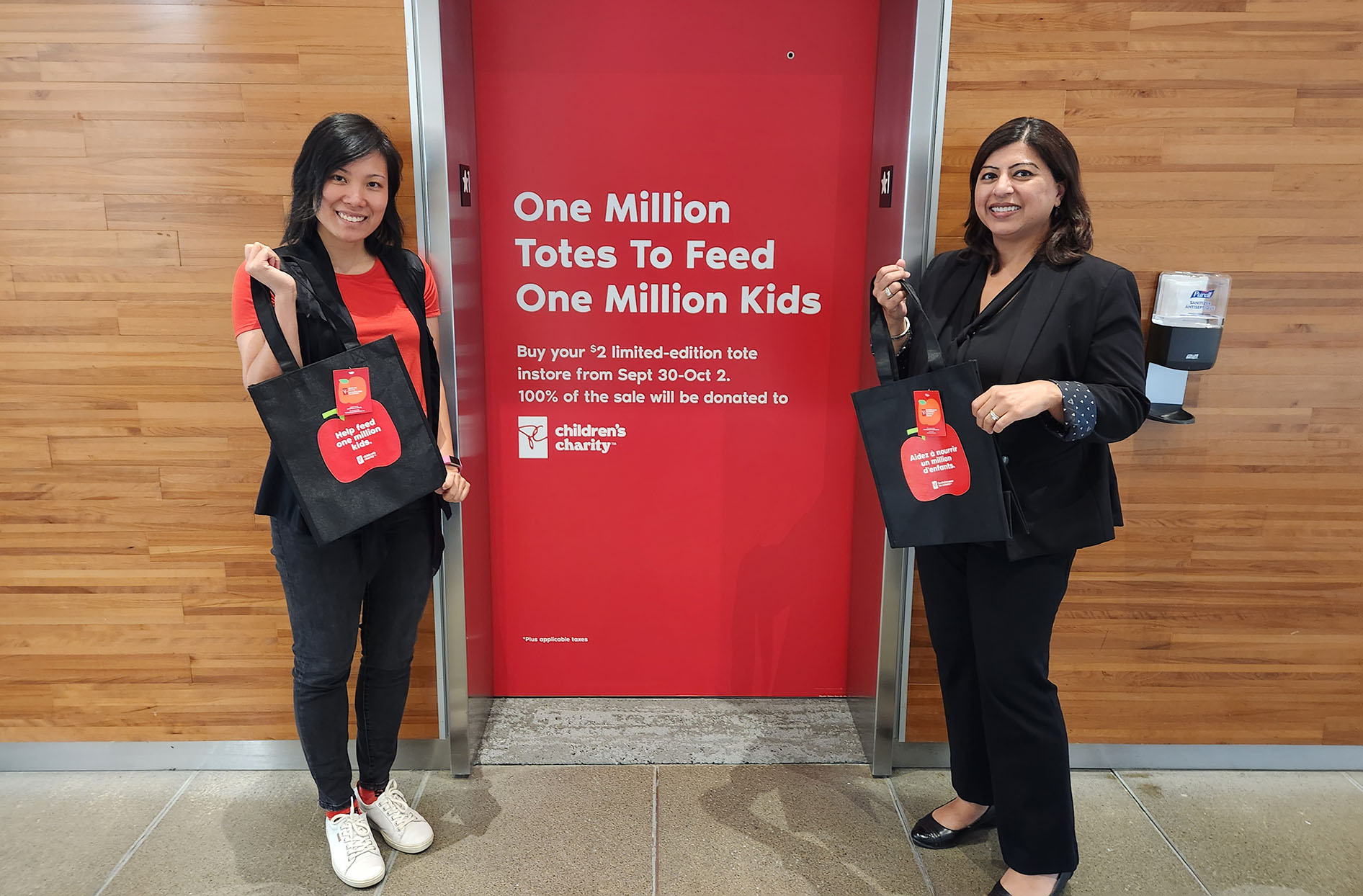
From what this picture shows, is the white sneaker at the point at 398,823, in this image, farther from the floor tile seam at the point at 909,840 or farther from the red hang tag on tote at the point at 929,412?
the red hang tag on tote at the point at 929,412

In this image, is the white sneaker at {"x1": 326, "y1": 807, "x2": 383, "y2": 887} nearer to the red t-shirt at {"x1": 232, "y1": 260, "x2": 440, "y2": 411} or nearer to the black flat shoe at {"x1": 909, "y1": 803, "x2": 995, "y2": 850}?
the red t-shirt at {"x1": 232, "y1": 260, "x2": 440, "y2": 411}

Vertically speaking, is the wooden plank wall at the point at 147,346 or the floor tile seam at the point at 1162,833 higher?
the wooden plank wall at the point at 147,346

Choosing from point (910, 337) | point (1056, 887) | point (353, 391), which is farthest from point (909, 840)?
point (353, 391)

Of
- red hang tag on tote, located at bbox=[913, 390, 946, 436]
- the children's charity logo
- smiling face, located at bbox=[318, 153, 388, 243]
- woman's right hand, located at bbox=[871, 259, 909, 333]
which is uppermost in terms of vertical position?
smiling face, located at bbox=[318, 153, 388, 243]

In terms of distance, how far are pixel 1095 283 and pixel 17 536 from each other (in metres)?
2.86

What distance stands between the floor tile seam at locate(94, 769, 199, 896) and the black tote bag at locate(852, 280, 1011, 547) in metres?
2.09

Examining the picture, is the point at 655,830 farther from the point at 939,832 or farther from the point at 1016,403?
the point at 1016,403

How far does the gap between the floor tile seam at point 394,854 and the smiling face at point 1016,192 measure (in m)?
2.11

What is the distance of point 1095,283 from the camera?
1.87 m

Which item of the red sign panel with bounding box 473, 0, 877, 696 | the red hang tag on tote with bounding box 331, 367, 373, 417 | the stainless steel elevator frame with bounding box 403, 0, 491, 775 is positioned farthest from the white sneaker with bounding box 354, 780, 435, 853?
the red hang tag on tote with bounding box 331, 367, 373, 417

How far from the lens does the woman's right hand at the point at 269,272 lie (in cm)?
182

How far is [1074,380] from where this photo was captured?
1915 millimetres

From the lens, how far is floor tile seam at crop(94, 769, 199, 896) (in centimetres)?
224

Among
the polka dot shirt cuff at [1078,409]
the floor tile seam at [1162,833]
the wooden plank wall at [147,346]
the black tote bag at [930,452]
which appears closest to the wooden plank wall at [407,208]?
the wooden plank wall at [147,346]
